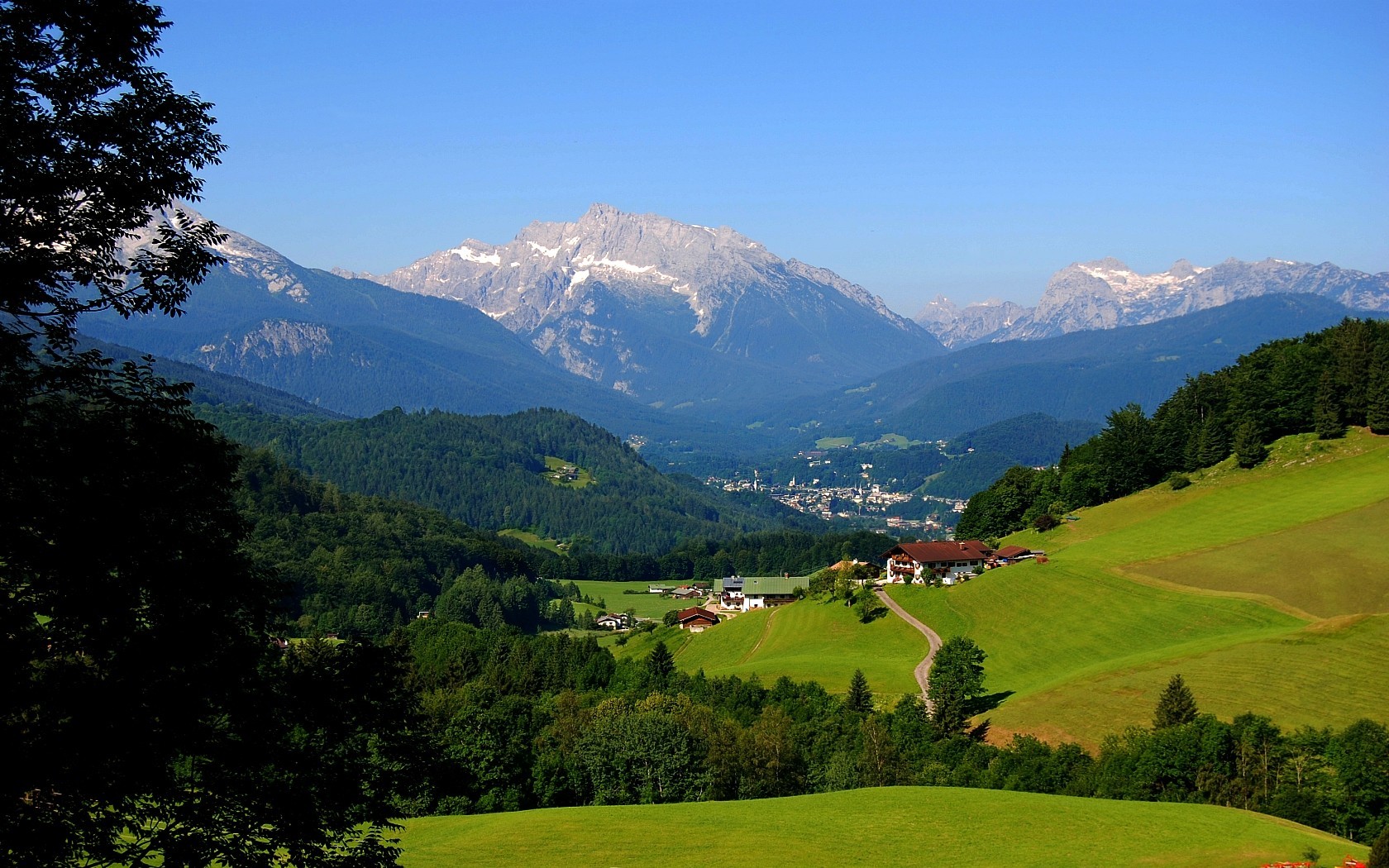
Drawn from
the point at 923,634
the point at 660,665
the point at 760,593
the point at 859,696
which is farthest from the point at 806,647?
the point at 760,593

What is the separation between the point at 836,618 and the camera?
93438 millimetres

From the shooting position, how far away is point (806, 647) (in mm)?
87688

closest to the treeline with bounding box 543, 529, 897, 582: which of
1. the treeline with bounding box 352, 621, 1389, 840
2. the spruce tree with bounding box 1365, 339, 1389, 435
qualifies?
the spruce tree with bounding box 1365, 339, 1389, 435

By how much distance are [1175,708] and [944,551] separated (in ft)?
188

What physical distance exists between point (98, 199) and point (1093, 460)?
11352 cm

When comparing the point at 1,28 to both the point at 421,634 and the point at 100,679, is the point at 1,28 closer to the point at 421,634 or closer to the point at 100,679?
the point at 100,679

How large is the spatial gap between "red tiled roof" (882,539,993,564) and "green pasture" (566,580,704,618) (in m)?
36.2

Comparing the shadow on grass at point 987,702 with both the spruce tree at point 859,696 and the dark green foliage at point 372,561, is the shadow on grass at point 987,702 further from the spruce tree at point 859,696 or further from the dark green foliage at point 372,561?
the dark green foliage at point 372,561

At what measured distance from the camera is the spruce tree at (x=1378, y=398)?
91875mm

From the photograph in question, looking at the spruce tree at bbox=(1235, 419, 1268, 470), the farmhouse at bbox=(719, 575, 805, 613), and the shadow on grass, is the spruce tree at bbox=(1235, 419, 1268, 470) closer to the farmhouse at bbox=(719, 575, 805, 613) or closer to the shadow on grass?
the shadow on grass

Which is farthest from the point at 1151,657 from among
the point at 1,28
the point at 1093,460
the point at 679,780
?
the point at 1,28

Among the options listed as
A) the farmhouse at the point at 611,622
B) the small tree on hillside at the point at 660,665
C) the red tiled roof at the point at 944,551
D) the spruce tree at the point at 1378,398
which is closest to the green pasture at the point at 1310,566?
the spruce tree at the point at 1378,398

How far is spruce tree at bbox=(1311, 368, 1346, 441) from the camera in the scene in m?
94.9

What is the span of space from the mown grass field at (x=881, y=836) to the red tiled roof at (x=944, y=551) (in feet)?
223
